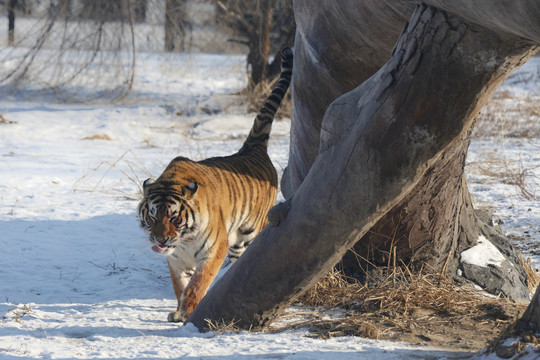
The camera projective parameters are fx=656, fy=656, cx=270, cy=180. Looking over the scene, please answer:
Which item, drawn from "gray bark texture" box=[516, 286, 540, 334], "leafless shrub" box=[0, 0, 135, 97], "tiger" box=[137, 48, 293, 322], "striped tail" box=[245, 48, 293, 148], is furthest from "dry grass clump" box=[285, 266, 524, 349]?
"leafless shrub" box=[0, 0, 135, 97]

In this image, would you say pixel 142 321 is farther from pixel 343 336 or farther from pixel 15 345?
pixel 343 336

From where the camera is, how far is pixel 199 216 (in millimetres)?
3797

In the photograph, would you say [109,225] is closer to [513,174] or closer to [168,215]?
[168,215]

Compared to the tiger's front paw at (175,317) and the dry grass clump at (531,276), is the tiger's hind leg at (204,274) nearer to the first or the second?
the tiger's front paw at (175,317)

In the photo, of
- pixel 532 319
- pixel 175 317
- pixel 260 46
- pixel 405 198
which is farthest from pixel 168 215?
pixel 260 46

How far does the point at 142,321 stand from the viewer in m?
3.59

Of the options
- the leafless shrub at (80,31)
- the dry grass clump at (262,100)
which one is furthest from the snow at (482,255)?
the leafless shrub at (80,31)

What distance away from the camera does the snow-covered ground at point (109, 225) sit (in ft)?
9.73

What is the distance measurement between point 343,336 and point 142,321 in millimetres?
1162

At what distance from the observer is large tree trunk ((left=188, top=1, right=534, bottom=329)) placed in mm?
2547

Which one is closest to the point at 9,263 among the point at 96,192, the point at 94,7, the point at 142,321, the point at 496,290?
the point at 142,321

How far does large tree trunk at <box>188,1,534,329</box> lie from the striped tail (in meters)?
1.77

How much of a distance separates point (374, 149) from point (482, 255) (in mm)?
1599

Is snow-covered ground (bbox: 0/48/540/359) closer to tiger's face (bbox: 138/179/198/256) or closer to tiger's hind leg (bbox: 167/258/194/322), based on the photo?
tiger's hind leg (bbox: 167/258/194/322)
